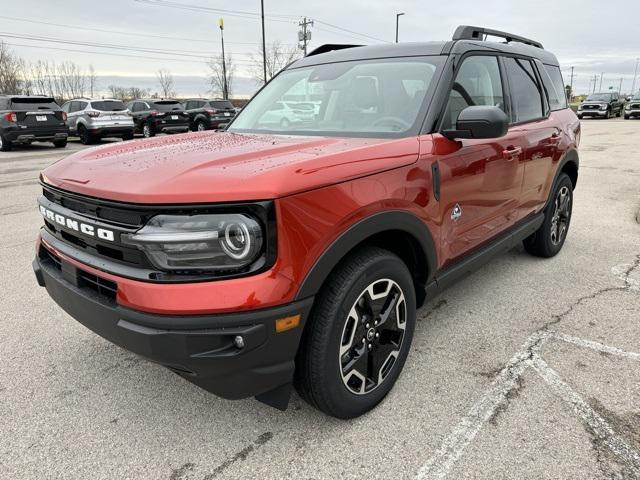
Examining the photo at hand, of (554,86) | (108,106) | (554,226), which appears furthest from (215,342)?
(108,106)

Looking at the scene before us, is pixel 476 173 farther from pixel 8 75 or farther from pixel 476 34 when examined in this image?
pixel 8 75

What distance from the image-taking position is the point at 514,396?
2.58m

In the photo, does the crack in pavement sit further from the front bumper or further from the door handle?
the door handle

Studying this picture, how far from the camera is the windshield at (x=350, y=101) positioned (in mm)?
2788

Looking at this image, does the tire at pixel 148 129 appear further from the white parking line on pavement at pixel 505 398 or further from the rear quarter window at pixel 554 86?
the white parking line on pavement at pixel 505 398

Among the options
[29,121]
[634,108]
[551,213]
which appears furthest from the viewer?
[634,108]

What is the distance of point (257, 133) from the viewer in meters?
3.09

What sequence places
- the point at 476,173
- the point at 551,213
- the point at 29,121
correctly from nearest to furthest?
the point at 476,173
the point at 551,213
the point at 29,121

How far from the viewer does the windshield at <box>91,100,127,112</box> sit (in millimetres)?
17672

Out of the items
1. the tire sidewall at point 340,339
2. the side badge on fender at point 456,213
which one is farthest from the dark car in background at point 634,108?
the tire sidewall at point 340,339

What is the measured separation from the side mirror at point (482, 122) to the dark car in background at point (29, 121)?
646 inches

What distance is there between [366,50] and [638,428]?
273cm

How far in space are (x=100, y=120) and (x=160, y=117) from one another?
264cm

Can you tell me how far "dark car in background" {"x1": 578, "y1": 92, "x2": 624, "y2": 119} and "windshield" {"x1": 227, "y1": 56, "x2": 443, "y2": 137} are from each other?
36.0m
